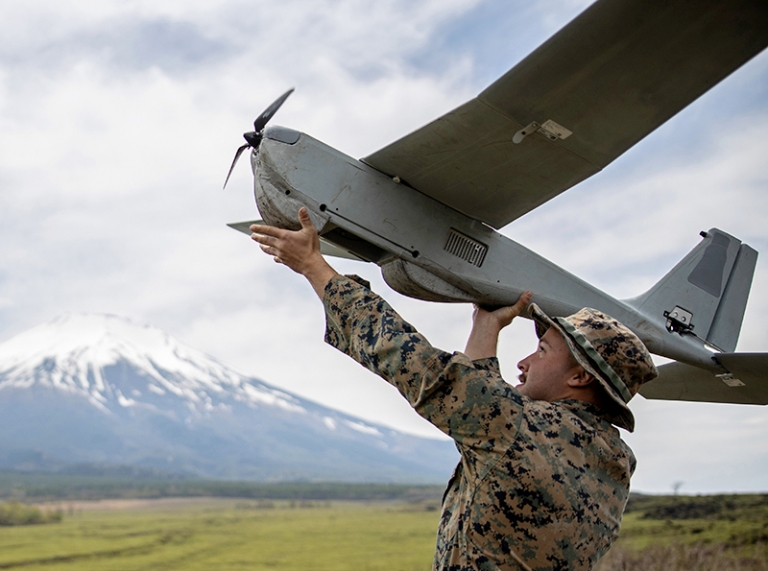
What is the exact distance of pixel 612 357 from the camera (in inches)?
99.5

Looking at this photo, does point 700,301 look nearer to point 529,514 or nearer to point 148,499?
point 529,514

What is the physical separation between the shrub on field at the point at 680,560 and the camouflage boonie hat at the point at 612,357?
35.0 ft

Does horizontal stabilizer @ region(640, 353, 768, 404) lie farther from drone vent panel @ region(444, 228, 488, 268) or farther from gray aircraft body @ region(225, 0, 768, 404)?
drone vent panel @ region(444, 228, 488, 268)

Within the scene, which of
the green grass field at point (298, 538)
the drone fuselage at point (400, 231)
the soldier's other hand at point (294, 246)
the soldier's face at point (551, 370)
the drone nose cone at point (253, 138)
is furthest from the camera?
the green grass field at point (298, 538)

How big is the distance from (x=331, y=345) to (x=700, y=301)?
534 centimetres

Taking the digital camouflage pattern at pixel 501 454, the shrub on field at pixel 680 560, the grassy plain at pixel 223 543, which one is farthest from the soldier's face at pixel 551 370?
the grassy plain at pixel 223 543

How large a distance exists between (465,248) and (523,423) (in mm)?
2967

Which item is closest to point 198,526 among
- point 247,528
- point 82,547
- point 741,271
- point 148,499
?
point 247,528

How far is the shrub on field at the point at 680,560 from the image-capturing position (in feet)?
37.7

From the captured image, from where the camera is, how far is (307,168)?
455 centimetres

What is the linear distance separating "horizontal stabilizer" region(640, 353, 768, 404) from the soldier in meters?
3.47

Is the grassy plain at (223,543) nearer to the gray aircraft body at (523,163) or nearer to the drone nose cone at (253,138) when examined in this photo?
the gray aircraft body at (523,163)

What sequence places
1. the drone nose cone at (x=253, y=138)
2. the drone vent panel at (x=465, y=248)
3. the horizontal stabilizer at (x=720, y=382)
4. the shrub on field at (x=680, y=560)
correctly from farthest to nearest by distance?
the shrub on field at (x=680, y=560), the horizontal stabilizer at (x=720, y=382), the drone vent panel at (x=465, y=248), the drone nose cone at (x=253, y=138)

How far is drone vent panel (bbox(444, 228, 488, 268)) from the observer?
5.05 meters
